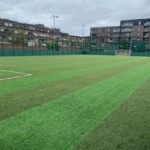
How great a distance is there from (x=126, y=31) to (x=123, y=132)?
73.3 metres

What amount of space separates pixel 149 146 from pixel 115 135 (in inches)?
15.7

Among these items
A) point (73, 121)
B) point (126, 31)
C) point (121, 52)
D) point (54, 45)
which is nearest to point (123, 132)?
point (73, 121)

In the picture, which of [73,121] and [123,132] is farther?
[73,121]

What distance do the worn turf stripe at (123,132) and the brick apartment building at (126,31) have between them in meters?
→ 63.8

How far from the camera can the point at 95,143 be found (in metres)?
1.76

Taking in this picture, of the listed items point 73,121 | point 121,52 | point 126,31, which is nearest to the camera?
point 73,121

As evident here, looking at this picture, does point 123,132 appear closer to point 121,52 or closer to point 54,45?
point 54,45

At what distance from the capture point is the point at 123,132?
2.01 metres

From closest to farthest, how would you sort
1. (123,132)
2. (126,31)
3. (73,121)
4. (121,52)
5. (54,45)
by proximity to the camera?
1. (123,132)
2. (73,121)
3. (54,45)
4. (121,52)
5. (126,31)

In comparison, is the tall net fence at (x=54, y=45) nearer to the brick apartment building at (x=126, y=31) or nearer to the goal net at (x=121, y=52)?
the goal net at (x=121, y=52)

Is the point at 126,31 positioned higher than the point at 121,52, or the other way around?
the point at 126,31

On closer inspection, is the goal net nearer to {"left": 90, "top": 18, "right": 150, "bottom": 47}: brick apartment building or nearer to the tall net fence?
the tall net fence

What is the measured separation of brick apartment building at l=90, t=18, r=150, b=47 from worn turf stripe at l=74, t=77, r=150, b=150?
63.8 meters

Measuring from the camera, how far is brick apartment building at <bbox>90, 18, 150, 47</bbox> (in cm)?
6500
